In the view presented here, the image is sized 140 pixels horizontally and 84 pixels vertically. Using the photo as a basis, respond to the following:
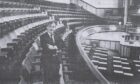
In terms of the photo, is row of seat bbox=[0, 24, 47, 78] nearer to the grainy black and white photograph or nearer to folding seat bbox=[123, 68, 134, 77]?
the grainy black and white photograph

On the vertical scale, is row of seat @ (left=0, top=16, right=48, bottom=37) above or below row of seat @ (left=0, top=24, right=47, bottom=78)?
above

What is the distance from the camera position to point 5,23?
415 cm

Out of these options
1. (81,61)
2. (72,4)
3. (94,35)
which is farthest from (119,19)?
(81,61)

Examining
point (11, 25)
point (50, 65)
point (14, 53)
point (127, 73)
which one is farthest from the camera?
→ point (127, 73)

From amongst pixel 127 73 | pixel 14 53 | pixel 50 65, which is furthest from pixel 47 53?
pixel 127 73

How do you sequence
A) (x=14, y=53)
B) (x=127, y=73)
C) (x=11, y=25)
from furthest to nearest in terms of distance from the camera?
(x=127, y=73), (x=11, y=25), (x=14, y=53)

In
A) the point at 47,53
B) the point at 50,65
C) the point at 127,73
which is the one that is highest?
the point at 47,53

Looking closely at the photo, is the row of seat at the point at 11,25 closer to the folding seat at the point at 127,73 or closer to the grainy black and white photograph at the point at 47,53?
the grainy black and white photograph at the point at 47,53

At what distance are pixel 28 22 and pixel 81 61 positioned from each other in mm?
2325

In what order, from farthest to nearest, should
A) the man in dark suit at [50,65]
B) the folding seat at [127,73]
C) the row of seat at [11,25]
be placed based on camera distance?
the folding seat at [127,73] < the row of seat at [11,25] < the man in dark suit at [50,65]

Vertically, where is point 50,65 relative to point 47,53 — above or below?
below

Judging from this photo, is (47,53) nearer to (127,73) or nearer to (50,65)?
(50,65)

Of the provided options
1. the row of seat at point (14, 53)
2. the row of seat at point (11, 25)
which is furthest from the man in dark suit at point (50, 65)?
the row of seat at point (11, 25)

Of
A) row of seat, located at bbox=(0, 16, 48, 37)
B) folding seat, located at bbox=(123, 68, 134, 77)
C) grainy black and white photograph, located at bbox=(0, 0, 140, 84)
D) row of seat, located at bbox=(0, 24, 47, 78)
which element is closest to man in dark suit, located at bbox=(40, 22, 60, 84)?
grainy black and white photograph, located at bbox=(0, 0, 140, 84)
